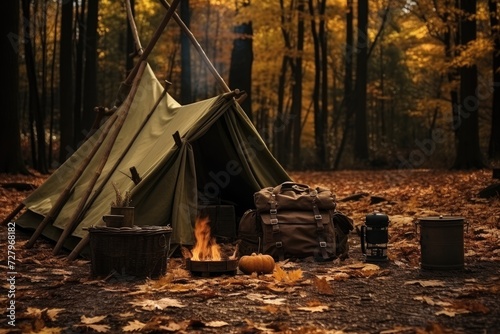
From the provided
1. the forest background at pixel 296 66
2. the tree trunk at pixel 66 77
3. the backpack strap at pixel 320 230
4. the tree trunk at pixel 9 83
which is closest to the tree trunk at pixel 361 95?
the forest background at pixel 296 66

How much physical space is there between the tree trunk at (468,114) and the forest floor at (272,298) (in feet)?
34.9

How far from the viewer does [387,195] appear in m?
11.7

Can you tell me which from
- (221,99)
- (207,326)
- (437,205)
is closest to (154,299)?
(207,326)

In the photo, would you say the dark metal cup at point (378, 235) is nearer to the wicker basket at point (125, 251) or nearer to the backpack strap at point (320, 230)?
the backpack strap at point (320, 230)

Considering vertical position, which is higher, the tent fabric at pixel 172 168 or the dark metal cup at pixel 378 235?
the tent fabric at pixel 172 168

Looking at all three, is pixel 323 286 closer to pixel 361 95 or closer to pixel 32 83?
pixel 32 83

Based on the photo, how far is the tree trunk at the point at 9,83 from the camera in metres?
13.9

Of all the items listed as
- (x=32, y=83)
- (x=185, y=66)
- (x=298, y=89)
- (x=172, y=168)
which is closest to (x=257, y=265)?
(x=172, y=168)

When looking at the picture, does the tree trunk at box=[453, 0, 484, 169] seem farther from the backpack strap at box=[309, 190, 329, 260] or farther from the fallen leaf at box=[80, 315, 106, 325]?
the fallen leaf at box=[80, 315, 106, 325]

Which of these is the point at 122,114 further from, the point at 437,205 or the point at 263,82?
the point at 263,82

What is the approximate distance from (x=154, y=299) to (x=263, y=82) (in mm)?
27334

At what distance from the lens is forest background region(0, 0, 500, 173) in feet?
52.6

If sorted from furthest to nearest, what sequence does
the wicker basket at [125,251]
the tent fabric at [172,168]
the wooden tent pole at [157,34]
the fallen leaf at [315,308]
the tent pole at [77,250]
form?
the wooden tent pole at [157,34], the tent fabric at [172,168], the tent pole at [77,250], the wicker basket at [125,251], the fallen leaf at [315,308]

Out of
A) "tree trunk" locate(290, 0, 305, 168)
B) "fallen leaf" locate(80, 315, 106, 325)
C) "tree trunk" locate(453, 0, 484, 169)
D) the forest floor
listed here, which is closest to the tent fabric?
the forest floor
